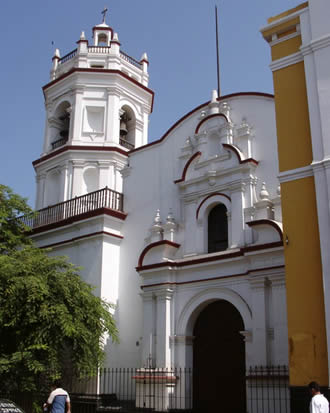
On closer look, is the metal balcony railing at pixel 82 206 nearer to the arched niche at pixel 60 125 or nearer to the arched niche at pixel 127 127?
the arched niche at pixel 60 125

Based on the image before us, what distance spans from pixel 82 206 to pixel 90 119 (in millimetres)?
4660

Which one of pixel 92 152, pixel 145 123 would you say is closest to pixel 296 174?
pixel 92 152

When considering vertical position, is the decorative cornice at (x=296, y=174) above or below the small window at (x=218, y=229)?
below

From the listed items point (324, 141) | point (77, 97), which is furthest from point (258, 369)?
point (77, 97)

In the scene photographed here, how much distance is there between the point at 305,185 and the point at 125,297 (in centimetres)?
909

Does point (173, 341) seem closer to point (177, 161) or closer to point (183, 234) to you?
point (183, 234)

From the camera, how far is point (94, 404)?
52.9 ft

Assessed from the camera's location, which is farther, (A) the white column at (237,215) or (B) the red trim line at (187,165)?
(B) the red trim line at (187,165)

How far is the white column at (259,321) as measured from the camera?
45.1ft

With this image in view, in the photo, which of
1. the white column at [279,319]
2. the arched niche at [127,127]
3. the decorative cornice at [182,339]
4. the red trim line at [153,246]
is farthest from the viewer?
the arched niche at [127,127]

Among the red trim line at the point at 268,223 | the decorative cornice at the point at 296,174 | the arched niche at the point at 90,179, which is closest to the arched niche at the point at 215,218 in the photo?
the red trim line at the point at 268,223

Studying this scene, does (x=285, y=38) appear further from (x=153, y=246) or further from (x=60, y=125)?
(x=60, y=125)

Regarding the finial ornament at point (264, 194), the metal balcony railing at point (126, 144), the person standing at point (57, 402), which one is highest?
the metal balcony railing at point (126, 144)

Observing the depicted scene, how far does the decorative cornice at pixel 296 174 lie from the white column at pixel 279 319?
3771 mm
